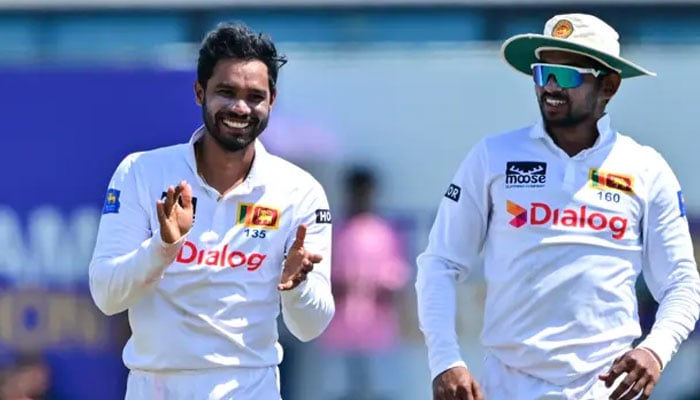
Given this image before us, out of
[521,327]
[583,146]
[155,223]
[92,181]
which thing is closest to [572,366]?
[521,327]

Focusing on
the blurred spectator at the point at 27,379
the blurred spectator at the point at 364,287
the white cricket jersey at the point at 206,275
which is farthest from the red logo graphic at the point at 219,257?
the blurred spectator at the point at 27,379

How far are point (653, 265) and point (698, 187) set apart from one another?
2795 mm

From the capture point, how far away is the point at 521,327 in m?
4.56

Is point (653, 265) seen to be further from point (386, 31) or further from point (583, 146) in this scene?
point (386, 31)

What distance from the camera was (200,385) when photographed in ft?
14.6

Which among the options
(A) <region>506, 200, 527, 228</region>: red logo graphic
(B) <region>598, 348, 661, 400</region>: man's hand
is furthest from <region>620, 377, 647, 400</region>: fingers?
(A) <region>506, 200, 527, 228</region>: red logo graphic

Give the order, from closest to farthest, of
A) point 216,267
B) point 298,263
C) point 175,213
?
1. point 175,213
2. point 298,263
3. point 216,267

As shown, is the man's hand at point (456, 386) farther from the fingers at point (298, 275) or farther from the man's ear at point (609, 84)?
the man's ear at point (609, 84)

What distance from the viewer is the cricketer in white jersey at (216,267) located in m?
4.45

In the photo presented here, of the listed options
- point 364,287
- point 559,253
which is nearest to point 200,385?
point 559,253

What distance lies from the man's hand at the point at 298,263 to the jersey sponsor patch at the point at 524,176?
56cm

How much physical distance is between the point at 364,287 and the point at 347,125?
666 millimetres

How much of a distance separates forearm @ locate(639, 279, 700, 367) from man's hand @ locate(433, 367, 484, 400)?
44 centimetres

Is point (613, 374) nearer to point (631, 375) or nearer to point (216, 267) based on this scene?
point (631, 375)
